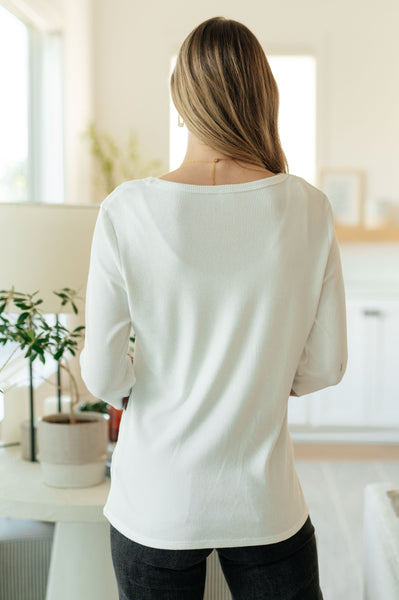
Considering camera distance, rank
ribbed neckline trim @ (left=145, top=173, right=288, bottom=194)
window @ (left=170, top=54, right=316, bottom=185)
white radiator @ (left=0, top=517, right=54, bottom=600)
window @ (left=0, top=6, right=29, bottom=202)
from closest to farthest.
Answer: ribbed neckline trim @ (left=145, top=173, right=288, bottom=194)
white radiator @ (left=0, top=517, right=54, bottom=600)
window @ (left=0, top=6, right=29, bottom=202)
window @ (left=170, top=54, right=316, bottom=185)

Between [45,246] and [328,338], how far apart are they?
778 mm

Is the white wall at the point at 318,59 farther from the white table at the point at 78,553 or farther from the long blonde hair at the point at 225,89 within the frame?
the long blonde hair at the point at 225,89

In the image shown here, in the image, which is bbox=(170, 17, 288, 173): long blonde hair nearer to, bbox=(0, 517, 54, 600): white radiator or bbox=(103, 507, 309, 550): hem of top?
bbox=(103, 507, 309, 550): hem of top

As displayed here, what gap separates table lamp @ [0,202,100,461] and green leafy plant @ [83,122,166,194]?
2757mm

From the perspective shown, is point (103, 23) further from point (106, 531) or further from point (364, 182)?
point (106, 531)

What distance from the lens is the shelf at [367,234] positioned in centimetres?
442

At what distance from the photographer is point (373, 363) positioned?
403cm

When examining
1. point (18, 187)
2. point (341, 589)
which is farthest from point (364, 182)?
point (341, 589)

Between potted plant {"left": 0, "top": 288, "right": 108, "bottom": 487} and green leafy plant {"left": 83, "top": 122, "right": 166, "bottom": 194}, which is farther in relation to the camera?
green leafy plant {"left": 83, "top": 122, "right": 166, "bottom": 194}

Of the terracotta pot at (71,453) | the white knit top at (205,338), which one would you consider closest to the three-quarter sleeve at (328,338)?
the white knit top at (205,338)

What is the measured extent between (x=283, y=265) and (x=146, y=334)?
0.71 feet

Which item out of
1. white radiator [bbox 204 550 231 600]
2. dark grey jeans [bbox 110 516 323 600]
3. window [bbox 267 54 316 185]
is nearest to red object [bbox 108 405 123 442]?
white radiator [bbox 204 550 231 600]

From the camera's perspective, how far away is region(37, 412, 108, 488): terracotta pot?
1.48 metres

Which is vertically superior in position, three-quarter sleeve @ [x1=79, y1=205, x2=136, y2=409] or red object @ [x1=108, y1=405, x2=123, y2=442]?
three-quarter sleeve @ [x1=79, y1=205, x2=136, y2=409]
